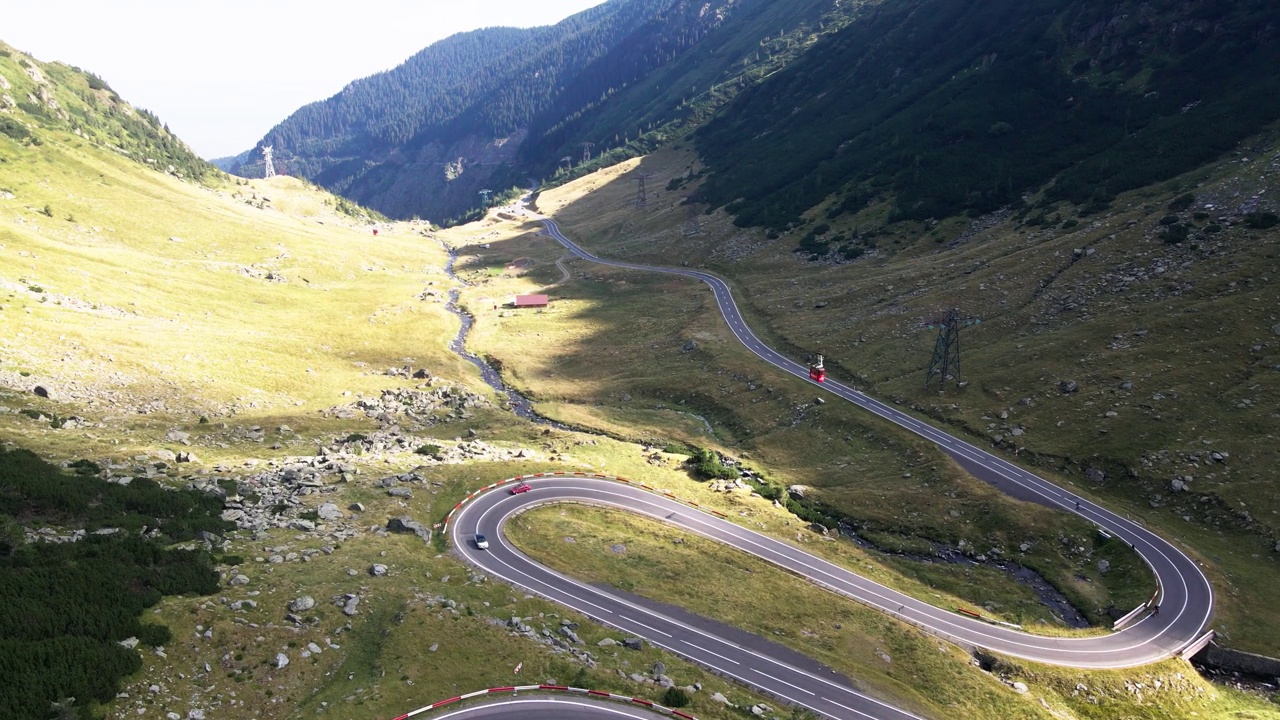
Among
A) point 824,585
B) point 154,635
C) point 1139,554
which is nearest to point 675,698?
point 824,585

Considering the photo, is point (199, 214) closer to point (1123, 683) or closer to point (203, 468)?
point (203, 468)

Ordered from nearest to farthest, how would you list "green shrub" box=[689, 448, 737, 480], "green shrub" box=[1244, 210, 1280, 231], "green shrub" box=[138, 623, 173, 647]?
"green shrub" box=[138, 623, 173, 647]
"green shrub" box=[689, 448, 737, 480]
"green shrub" box=[1244, 210, 1280, 231]

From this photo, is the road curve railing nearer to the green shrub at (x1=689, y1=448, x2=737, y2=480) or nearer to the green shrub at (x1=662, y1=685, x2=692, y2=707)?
the green shrub at (x1=689, y1=448, x2=737, y2=480)

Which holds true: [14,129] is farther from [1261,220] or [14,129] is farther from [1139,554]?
[1261,220]

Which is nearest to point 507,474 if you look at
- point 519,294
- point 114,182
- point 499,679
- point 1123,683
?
point 499,679

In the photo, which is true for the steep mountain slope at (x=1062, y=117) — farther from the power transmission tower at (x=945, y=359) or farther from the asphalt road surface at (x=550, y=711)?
the asphalt road surface at (x=550, y=711)

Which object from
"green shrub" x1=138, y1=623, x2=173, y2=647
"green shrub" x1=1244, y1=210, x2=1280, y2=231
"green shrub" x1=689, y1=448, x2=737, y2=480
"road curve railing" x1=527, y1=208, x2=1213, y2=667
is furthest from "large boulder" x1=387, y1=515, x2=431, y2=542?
"green shrub" x1=1244, y1=210, x2=1280, y2=231
